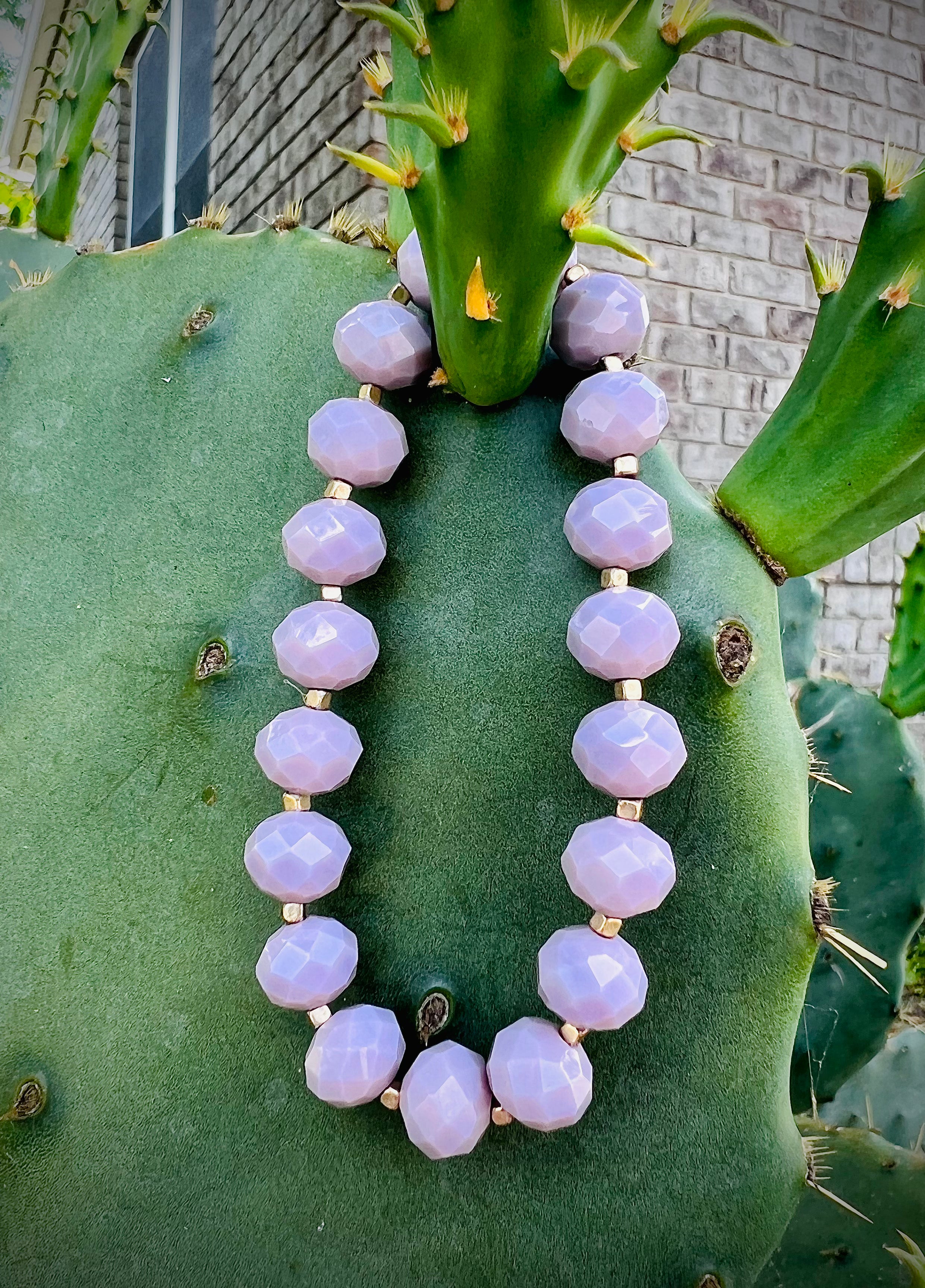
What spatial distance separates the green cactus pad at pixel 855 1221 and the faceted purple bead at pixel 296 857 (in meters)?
0.43

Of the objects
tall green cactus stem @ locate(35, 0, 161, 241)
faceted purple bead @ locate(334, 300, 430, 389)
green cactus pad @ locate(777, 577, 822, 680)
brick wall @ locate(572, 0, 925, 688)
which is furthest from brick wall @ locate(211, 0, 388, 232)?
faceted purple bead @ locate(334, 300, 430, 389)

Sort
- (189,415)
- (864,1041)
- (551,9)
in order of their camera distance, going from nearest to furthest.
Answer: (551,9) < (189,415) < (864,1041)

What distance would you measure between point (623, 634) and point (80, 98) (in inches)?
31.3

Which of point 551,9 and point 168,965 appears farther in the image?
point 168,965

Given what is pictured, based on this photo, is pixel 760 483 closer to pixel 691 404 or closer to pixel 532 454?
pixel 532 454

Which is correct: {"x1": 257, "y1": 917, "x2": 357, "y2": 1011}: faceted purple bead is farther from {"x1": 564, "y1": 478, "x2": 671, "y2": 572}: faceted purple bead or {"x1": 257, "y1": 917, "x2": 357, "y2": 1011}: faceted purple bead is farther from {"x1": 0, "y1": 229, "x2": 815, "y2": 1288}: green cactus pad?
{"x1": 564, "y1": 478, "x2": 671, "y2": 572}: faceted purple bead

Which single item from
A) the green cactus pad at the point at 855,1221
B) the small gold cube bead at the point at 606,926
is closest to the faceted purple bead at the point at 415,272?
the small gold cube bead at the point at 606,926

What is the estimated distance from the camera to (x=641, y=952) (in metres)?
0.47

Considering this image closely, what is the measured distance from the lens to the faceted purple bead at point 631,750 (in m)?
0.43

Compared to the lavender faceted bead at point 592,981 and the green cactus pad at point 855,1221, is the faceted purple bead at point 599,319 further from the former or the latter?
the green cactus pad at point 855,1221

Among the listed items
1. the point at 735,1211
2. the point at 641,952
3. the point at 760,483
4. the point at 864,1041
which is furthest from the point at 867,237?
the point at 864,1041

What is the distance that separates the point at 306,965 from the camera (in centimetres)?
44

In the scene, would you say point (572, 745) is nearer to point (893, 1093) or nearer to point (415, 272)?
point (415, 272)

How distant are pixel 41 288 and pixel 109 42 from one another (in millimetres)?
343
